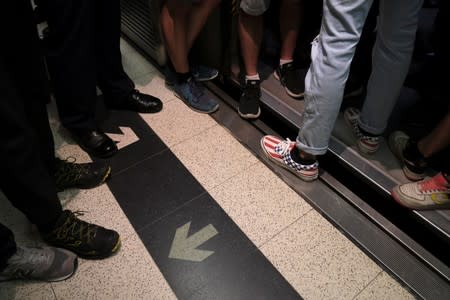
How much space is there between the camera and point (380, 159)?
4.75 feet

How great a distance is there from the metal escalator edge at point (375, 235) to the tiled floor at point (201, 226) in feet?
0.12

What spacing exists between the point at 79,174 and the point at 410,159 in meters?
1.48

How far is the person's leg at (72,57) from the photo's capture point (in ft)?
4.20

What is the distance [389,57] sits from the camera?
4.03 feet

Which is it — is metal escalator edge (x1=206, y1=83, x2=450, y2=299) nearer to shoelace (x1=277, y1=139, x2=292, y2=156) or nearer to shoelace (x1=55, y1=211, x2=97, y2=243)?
shoelace (x1=277, y1=139, x2=292, y2=156)

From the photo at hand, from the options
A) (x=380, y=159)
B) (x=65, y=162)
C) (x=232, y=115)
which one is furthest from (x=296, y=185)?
(x=65, y=162)

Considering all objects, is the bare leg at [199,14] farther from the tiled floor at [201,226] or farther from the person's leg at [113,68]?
the tiled floor at [201,226]

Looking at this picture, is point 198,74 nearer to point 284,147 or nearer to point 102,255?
point 284,147

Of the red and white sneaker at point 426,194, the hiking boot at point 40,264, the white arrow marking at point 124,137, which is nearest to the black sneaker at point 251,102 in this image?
the white arrow marking at point 124,137

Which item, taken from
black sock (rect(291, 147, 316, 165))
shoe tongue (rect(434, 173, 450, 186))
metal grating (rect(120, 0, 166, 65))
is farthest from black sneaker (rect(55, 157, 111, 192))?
shoe tongue (rect(434, 173, 450, 186))

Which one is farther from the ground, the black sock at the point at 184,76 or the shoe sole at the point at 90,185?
the black sock at the point at 184,76

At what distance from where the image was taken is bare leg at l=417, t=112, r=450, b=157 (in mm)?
1184

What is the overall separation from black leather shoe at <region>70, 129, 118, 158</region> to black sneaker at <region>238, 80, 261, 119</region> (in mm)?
746

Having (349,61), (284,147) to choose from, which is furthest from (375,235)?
(349,61)
